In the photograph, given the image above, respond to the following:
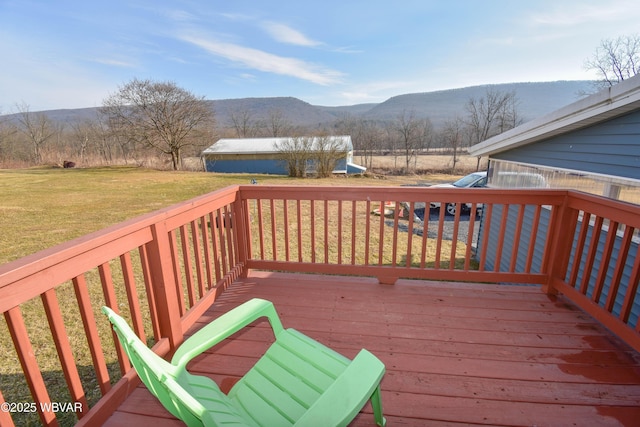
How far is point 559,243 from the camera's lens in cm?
244

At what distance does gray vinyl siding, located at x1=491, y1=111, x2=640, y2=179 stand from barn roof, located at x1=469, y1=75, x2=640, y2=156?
0.10m

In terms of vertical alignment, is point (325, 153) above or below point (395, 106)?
below

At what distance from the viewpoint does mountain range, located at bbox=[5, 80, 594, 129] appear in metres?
51.2

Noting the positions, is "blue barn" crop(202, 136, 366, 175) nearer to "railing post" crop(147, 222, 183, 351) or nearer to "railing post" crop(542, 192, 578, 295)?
"railing post" crop(542, 192, 578, 295)

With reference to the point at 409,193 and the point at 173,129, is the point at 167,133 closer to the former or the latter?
the point at 173,129

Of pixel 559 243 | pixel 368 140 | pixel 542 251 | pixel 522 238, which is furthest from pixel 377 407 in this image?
pixel 368 140

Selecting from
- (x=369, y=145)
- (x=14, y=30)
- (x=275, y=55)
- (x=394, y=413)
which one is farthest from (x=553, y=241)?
(x=369, y=145)

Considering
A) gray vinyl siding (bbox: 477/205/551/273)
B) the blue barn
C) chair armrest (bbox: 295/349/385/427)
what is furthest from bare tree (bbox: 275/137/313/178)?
chair armrest (bbox: 295/349/385/427)

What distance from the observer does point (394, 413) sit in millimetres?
1435

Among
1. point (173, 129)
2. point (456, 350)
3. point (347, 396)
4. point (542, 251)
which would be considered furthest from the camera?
point (173, 129)

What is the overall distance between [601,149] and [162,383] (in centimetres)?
526

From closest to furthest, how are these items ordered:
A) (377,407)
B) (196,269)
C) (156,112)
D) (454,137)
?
1. (377,407)
2. (196,269)
3. (156,112)
4. (454,137)

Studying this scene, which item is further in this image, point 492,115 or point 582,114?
point 492,115

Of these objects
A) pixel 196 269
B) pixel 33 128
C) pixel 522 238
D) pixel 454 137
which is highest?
pixel 33 128
